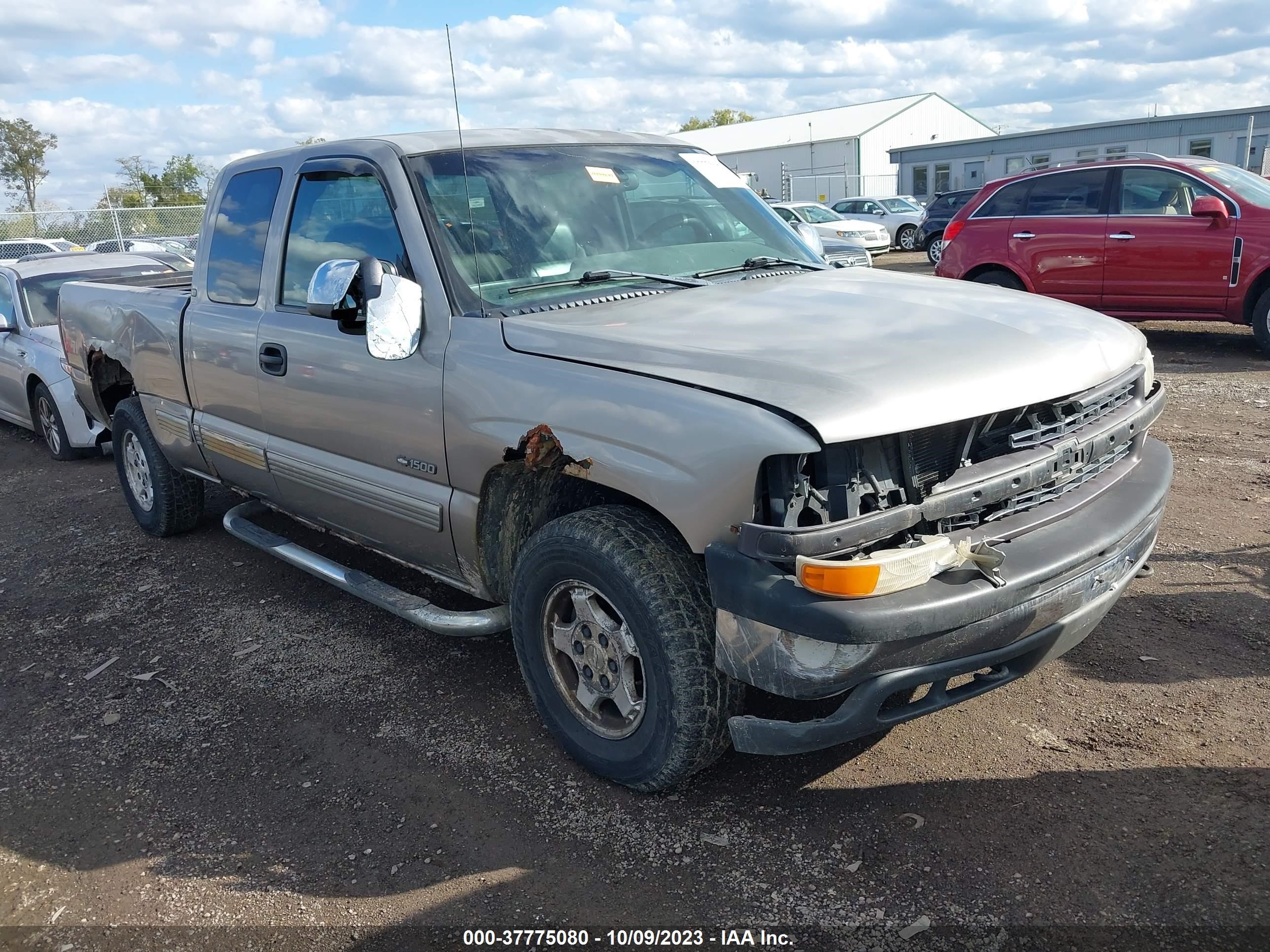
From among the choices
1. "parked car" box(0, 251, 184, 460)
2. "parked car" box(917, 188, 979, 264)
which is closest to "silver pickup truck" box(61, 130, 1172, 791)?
"parked car" box(0, 251, 184, 460)

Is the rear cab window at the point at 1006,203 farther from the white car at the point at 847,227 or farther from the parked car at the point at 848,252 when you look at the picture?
the white car at the point at 847,227

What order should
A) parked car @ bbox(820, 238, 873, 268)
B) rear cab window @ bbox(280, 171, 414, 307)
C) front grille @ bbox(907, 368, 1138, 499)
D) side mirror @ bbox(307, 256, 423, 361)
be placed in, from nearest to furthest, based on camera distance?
front grille @ bbox(907, 368, 1138, 499) → side mirror @ bbox(307, 256, 423, 361) → rear cab window @ bbox(280, 171, 414, 307) → parked car @ bbox(820, 238, 873, 268)

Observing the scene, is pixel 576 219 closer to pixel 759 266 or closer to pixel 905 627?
pixel 759 266

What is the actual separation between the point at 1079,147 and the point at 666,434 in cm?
3736

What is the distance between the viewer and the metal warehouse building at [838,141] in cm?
4328

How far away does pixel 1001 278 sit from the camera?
1055 cm

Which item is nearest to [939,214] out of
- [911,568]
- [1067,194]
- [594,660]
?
[1067,194]

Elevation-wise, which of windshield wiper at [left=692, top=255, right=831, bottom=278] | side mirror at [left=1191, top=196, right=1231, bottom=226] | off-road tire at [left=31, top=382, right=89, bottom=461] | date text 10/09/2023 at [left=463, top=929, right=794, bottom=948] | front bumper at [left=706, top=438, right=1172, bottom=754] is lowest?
date text 10/09/2023 at [left=463, top=929, right=794, bottom=948]

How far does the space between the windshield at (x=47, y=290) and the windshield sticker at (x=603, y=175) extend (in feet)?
19.6

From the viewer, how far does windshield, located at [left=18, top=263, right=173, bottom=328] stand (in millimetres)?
8672

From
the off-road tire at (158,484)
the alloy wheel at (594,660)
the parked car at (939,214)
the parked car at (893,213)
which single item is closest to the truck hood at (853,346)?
the alloy wheel at (594,660)

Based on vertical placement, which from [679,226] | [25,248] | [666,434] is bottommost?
[666,434]

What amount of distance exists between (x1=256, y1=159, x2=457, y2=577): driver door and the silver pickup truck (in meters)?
0.02

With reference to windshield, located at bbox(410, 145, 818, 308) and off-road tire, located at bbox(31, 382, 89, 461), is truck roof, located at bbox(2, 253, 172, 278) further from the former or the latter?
windshield, located at bbox(410, 145, 818, 308)
